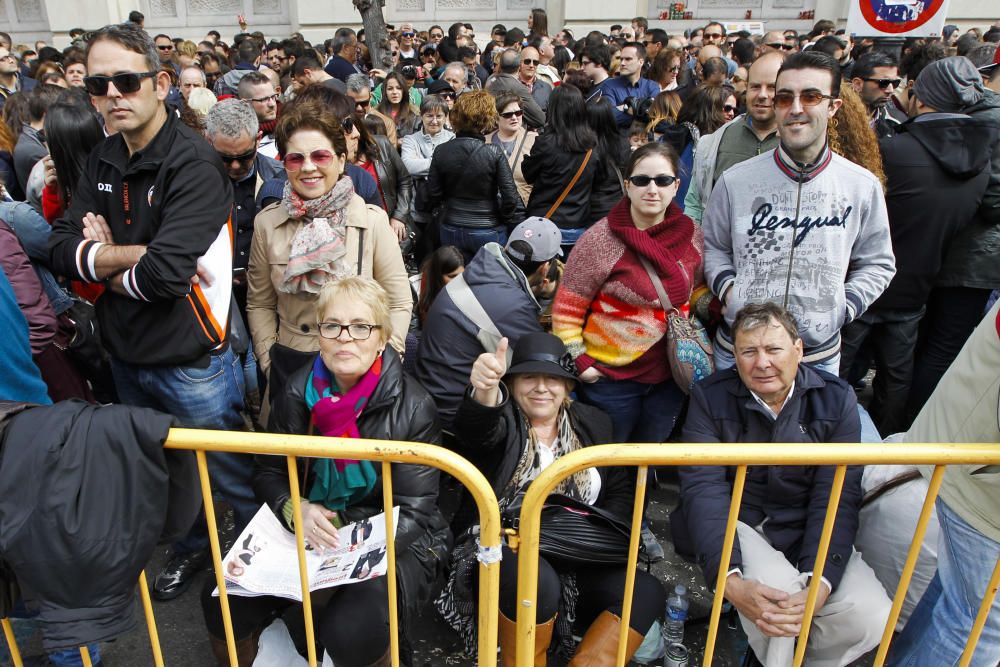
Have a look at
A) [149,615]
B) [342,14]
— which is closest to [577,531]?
[149,615]

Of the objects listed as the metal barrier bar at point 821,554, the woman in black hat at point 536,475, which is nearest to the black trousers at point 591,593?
the woman in black hat at point 536,475

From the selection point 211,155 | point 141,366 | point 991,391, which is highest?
point 211,155

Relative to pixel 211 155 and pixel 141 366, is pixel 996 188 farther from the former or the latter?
pixel 141 366

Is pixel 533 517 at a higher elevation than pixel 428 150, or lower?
lower

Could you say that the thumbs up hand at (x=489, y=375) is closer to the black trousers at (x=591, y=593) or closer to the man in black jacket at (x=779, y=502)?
the black trousers at (x=591, y=593)

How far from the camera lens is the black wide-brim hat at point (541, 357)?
111 inches

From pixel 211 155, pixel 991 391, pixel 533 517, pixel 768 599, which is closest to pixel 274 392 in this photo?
pixel 211 155

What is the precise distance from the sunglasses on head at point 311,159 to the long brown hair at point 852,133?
2301mm

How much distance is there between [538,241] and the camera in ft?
11.5

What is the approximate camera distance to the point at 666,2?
22109mm

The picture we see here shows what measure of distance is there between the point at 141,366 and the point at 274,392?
557 millimetres

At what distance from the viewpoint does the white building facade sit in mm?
20844

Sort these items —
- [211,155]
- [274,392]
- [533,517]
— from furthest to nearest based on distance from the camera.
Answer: [274,392]
[211,155]
[533,517]

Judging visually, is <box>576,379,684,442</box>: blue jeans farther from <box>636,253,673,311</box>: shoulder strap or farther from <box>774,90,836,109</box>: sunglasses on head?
<box>774,90,836,109</box>: sunglasses on head
